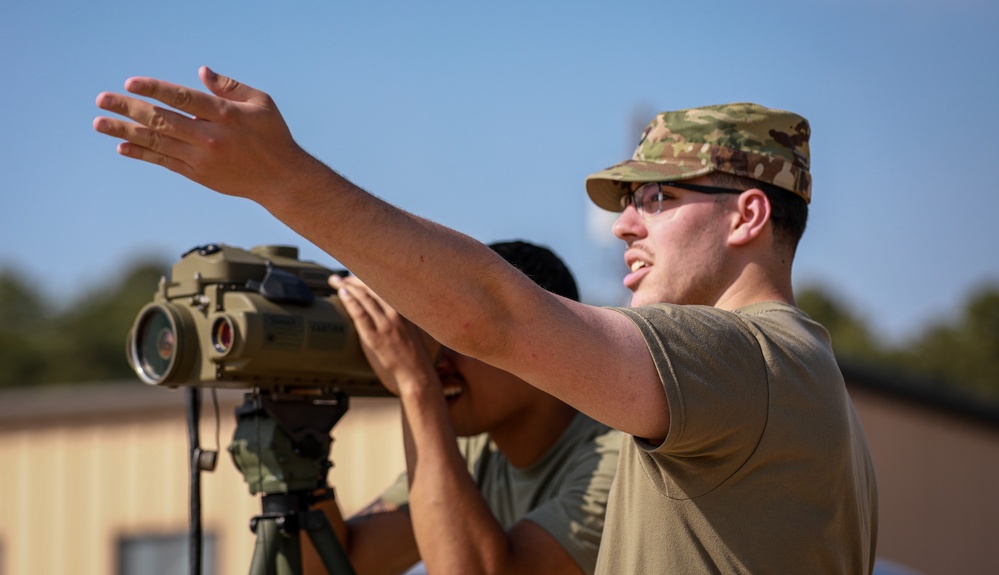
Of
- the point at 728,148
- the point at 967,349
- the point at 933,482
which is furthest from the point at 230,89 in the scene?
the point at 967,349

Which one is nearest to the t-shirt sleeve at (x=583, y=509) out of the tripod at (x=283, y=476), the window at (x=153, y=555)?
the tripod at (x=283, y=476)

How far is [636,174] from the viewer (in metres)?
2.58

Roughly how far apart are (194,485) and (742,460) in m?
1.48

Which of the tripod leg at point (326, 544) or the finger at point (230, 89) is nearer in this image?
the finger at point (230, 89)

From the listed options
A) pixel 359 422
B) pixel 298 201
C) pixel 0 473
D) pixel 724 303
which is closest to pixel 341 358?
pixel 724 303

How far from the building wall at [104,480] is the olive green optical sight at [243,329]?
7575 mm

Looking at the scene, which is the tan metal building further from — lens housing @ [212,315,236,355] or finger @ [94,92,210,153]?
finger @ [94,92,210,153]

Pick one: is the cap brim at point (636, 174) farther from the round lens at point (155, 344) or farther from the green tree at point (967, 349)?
the green tree at point (967, 349)

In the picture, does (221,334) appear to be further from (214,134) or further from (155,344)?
(214,134)

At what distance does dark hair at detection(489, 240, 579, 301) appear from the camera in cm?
337

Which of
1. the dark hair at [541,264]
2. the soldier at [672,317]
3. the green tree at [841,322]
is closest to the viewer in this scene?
the soldier at [672,317]

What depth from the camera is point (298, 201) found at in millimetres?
1762

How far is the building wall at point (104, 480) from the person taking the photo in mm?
10789

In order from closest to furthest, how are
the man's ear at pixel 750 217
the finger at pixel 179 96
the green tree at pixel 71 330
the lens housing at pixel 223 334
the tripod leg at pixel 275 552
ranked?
the finger at pixel 179 96 → the man's ear at pixel 750 217 → the lens housing at pixel 223 334 → the tripod leg at pixel 275 552 → the green tree at pixel 71 330
